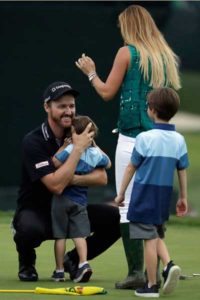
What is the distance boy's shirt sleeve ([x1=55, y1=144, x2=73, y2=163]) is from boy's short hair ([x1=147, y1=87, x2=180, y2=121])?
772mm

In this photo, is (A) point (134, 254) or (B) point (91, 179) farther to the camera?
(B) point (91, 179)

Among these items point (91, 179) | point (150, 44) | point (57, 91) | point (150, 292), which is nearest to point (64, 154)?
point (91, 179)

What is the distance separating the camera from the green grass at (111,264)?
7.35m

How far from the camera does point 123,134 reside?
768 centimetres

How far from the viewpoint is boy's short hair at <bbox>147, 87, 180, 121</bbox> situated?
23.4 feet

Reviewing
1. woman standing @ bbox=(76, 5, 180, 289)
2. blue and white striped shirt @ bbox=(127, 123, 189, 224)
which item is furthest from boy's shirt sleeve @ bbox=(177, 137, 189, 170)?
woman standing @ bbox=(76, 5, 180, 289)

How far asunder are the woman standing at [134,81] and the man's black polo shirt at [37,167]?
475 millimetres

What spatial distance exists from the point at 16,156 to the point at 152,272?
504 cm

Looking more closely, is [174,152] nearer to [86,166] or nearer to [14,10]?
[86,166]

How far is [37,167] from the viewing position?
7754 mm

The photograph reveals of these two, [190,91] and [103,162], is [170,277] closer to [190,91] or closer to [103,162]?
[103,162]

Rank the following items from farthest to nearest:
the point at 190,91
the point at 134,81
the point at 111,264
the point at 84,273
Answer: the point at 190,91
the point at 111,264
the point at 84,273
the point at 134,81

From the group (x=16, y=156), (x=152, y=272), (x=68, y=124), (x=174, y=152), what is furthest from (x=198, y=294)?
(x=16, y=156)

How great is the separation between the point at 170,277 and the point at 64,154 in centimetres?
119
